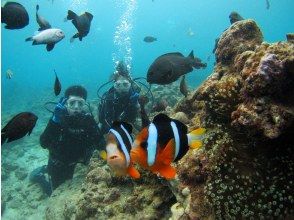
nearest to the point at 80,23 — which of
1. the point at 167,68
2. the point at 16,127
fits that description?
the point at 167,68

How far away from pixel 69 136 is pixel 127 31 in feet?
495

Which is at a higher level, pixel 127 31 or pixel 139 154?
pixel 139 154

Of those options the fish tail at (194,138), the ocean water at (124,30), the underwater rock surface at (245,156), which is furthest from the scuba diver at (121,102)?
the ocean water at (124,30)

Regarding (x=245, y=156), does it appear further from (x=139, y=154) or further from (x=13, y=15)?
(x=13, y=15)

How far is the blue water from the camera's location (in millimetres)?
97625

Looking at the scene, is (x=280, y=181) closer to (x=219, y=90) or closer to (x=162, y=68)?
(x=219, y=90)

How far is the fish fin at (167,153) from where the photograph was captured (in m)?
2.59

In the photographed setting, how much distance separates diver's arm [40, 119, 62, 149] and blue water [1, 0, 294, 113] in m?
63.8

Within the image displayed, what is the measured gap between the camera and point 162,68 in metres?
4.98

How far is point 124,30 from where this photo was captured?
149000 mm

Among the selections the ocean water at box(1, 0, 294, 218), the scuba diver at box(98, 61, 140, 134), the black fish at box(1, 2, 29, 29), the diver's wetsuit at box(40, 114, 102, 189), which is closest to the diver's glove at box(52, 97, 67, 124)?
the diver's wetsuit at box(40, 114, 102, 189)

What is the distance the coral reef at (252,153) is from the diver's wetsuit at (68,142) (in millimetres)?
4937

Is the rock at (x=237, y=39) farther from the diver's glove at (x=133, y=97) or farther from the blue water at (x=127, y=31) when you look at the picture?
the blue water at (x=127, y=31)

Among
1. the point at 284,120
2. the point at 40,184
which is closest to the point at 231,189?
the point at 284,120
